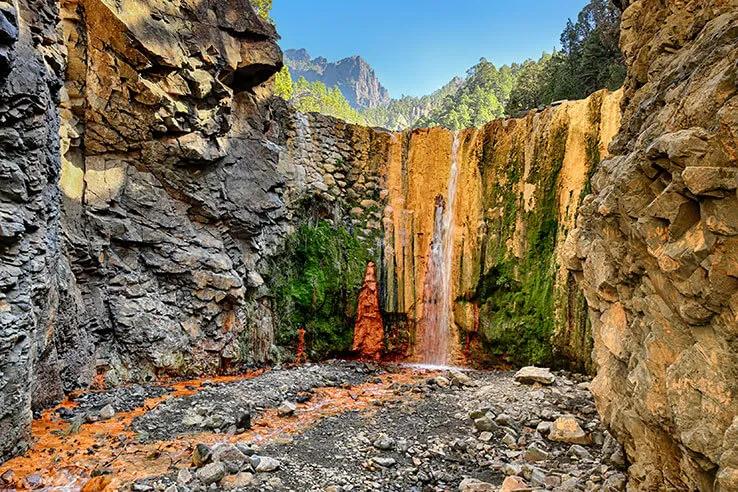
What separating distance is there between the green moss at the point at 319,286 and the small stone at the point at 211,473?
24.2 feet

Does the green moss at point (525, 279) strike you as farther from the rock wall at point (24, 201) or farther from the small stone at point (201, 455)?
the rock wall at point (24, 201)

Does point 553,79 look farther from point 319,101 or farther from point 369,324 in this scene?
point 319,101

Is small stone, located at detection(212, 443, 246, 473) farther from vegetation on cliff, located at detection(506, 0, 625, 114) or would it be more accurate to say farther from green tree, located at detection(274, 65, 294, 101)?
green tree, located at detection(274, 65, 294, 101)

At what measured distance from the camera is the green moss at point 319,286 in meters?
13.6

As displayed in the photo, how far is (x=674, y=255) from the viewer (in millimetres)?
3020

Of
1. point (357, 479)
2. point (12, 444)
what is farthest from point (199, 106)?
point (357, 479)

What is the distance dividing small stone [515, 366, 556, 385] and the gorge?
0.47m

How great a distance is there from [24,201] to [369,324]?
10176 millimetres

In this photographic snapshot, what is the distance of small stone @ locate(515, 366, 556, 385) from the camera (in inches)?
402

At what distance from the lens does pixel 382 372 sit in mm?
12852

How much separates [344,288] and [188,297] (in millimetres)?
5006

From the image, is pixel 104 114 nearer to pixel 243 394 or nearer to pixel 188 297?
pixel 188 297

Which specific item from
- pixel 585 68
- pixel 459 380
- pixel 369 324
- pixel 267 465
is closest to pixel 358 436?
pixel 267 465

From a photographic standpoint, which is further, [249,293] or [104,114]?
[249,293]
